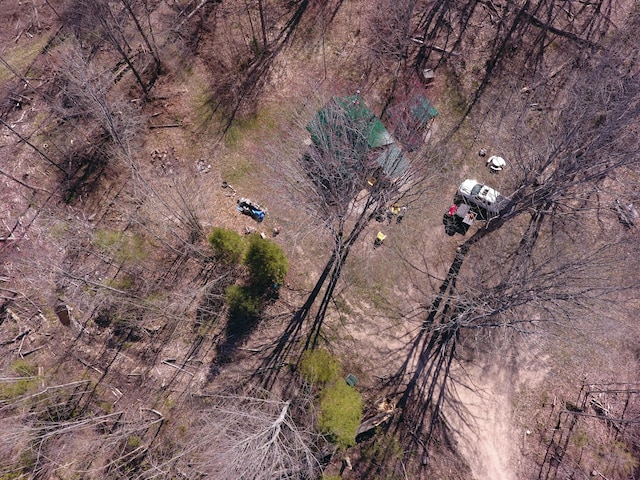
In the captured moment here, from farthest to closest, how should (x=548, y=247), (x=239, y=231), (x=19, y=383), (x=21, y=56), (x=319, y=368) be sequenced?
(x=21, y=56)
(x=239, y=231)
(x=548, y=247)
(x=19, y=383)
(x=319, y=368)

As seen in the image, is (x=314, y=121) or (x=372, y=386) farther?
(x=314, y=121)

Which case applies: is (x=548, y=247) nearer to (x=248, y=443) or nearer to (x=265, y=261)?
(x=265, y=261)

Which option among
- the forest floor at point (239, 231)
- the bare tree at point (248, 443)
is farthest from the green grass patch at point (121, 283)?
the bare tree at point (248, 443)

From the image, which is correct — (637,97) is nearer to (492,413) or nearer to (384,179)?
(384,179)

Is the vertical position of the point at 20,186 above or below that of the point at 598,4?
below

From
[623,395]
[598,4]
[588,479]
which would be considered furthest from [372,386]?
[598,4]

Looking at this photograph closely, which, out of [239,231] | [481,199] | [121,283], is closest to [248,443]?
[239,231]
